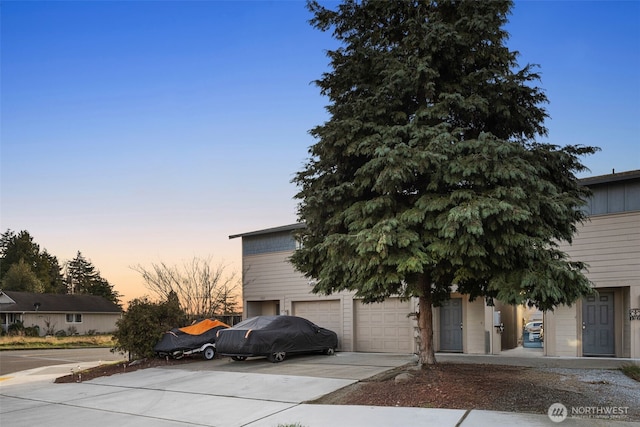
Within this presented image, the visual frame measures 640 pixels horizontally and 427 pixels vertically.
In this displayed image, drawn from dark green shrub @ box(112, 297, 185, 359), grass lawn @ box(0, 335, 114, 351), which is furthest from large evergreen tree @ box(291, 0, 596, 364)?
grass lawn @ box(0, 335, 114, 351)

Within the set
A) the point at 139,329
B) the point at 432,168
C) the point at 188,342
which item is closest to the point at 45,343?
the point at 139,329

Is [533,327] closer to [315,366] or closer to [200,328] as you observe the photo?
[315,366]

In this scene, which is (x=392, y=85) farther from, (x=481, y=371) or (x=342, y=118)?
(x=481, y=371)

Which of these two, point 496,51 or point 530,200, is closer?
point 530,200

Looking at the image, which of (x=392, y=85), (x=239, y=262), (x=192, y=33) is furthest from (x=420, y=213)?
(x=239, y=262)

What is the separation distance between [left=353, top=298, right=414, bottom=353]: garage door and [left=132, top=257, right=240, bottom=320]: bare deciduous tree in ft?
22.2

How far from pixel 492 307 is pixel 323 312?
21.2ft

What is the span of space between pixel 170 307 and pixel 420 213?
422 inches

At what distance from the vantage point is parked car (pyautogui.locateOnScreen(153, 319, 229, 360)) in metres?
15.7

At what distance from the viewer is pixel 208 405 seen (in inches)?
369

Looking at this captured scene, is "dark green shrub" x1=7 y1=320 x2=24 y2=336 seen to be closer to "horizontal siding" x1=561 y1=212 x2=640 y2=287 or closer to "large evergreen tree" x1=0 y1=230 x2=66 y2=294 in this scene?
"large evergreen tree" x1=0 y1=230 x2=66 y2=294

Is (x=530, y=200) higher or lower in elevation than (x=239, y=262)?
higher

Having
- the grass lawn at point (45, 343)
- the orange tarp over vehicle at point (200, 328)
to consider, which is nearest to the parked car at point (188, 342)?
the orange tarp over vehicle at point (200, 328)

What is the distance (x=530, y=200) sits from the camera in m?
8.29
